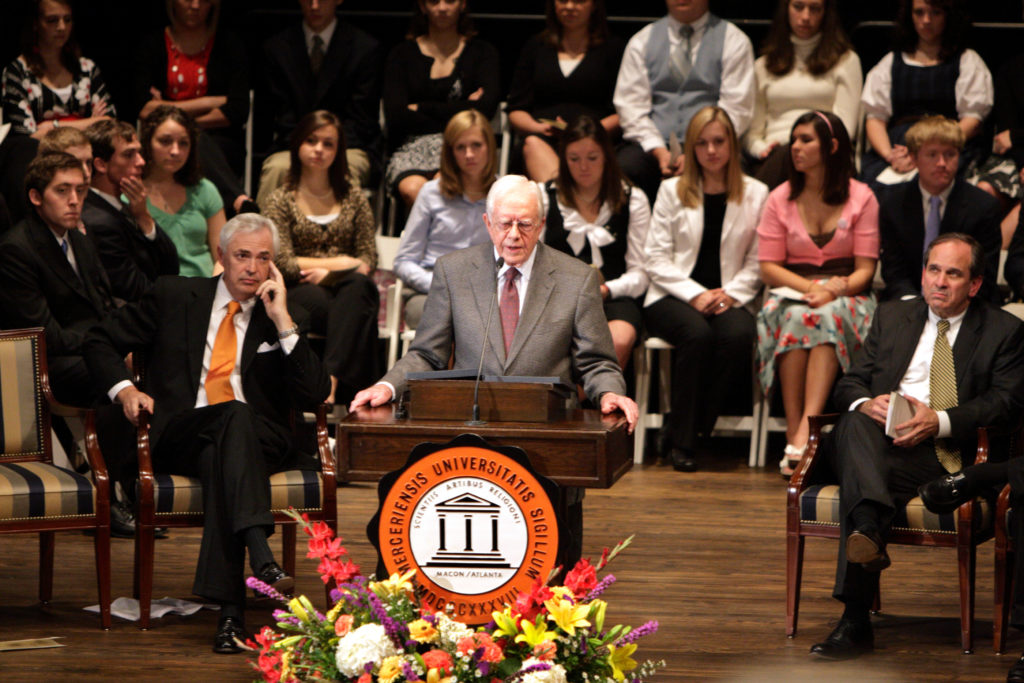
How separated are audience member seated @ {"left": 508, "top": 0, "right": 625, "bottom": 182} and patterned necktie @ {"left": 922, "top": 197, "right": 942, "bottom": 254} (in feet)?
5.50

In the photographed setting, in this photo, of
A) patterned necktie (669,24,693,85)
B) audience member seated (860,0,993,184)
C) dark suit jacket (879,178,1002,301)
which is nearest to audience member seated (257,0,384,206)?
patterned necktie (669,24,693,85)

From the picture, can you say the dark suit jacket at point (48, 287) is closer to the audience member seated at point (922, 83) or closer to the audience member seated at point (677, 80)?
the audience member seated at point (677, 80)

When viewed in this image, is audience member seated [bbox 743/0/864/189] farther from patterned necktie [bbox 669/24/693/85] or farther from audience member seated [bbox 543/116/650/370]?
audience member seated [bbox 543/116/650/370]

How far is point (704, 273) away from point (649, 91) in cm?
102

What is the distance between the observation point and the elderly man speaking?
331 cm

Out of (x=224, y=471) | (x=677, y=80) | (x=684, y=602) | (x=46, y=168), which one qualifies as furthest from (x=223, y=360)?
(x=677, y=80)

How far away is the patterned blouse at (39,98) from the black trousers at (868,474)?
3.90 meters

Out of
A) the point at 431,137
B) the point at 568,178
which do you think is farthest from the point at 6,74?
the point at 568,178

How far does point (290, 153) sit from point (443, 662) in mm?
4020

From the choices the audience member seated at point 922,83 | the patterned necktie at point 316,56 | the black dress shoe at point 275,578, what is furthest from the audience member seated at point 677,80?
the black dress shoe at point 275,578

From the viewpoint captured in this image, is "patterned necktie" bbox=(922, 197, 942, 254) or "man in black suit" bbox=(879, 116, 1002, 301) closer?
"man in black suit" bbox=(879, 116, 1002, 301)

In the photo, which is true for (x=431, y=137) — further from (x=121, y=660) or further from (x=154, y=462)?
(x=121, y=660)

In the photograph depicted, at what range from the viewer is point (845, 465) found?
152 inches

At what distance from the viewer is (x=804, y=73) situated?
671cm
